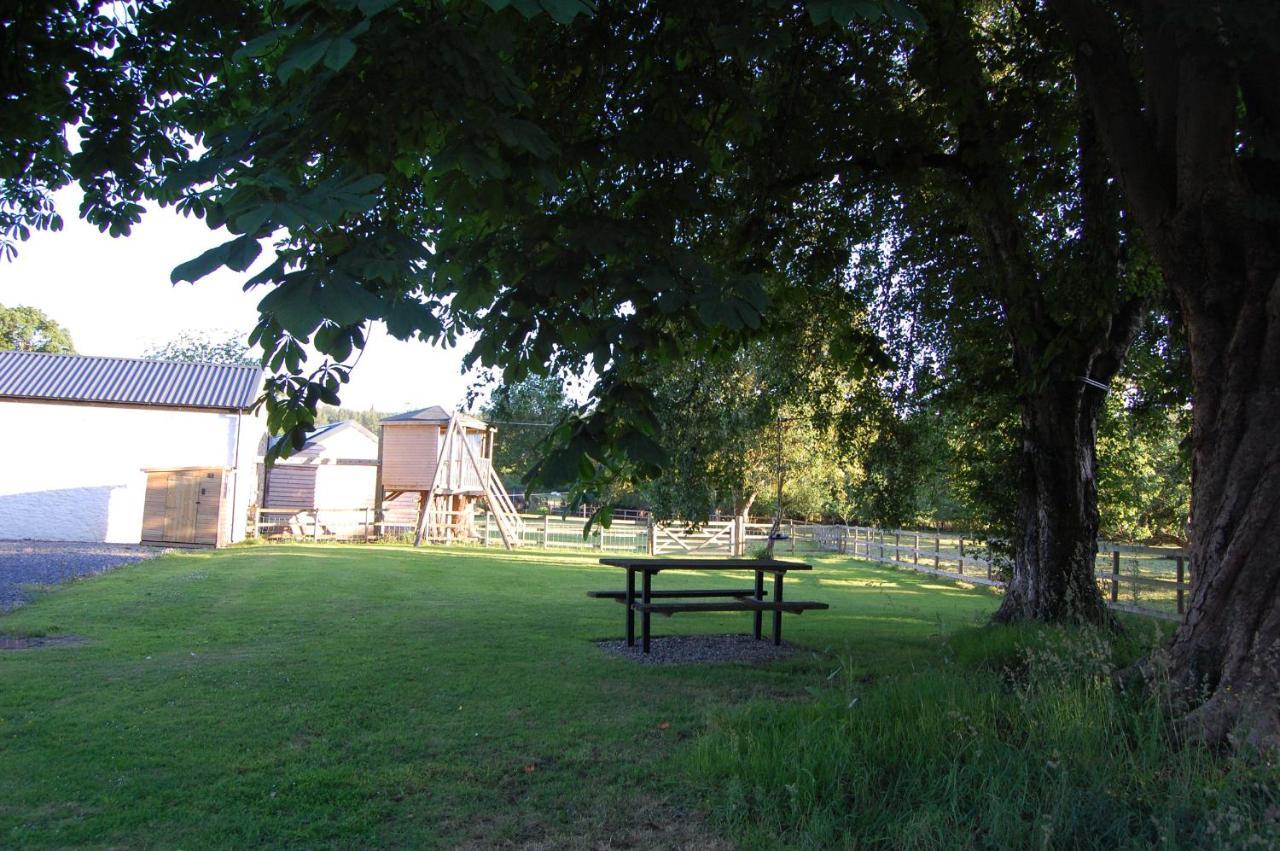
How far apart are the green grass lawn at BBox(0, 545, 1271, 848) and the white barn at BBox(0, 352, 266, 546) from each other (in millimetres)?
14415

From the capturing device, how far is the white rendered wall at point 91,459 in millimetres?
24281

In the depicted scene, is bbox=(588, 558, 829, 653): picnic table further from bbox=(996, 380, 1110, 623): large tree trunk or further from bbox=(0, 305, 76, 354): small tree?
bbox=(0, 305, 76, 354): small tree

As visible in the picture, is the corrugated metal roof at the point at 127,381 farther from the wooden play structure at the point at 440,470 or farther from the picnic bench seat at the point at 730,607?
the picnic bench seat at the point at 730,607

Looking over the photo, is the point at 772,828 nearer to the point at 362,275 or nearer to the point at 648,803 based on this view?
the point at 648,803

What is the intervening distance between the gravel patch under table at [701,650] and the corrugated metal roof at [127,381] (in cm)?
1843

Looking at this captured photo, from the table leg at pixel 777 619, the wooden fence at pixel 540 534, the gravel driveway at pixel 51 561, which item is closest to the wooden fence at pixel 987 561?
the wooden fence at pixel 540 534

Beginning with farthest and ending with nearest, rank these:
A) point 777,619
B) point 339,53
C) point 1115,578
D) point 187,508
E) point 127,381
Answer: point 127,381, point 187,508, point 1115,578, point 777,619, point 339,53

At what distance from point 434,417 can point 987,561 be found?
19225 mm

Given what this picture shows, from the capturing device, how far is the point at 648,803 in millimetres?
4559

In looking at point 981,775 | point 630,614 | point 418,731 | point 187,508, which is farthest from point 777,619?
point 187,508

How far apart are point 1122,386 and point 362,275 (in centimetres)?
1299

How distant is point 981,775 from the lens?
4.14 metres

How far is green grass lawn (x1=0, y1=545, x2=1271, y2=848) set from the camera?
416 centimetres

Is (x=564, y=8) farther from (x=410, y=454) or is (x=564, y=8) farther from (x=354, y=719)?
(x=410, y=454)
